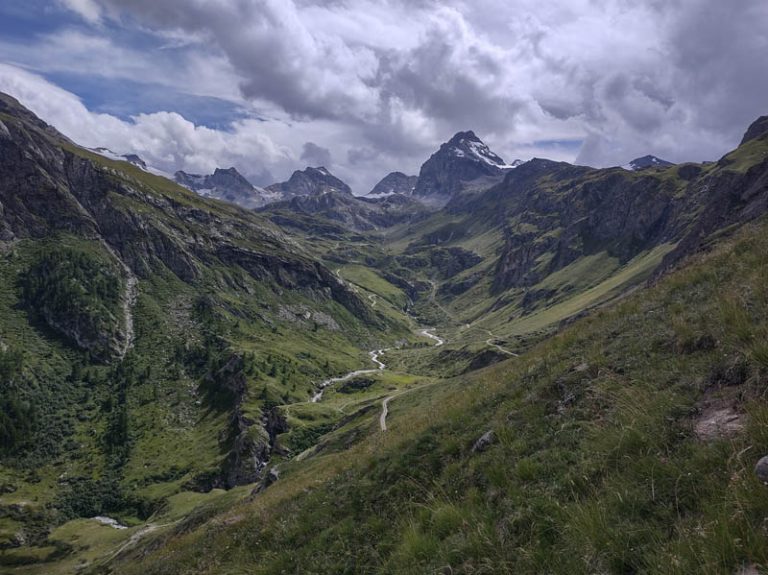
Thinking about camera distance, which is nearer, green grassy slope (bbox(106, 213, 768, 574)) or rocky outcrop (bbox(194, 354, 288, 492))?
green grassy slope (bbox(106, 213, 768, 574))

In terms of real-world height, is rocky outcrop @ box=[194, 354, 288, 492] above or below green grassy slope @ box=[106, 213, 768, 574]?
below

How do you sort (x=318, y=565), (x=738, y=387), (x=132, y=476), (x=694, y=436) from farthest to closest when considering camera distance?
(x=132, y=476), (x=318, y=565), (x=738, y=387), (x=694, y=436)

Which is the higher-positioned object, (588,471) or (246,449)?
(588,471)

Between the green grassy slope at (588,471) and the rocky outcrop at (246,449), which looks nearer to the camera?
the green grassy slope at (588,471)

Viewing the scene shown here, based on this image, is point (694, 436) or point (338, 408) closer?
point (694, 436)

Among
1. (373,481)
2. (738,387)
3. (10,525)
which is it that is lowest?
(10,525)

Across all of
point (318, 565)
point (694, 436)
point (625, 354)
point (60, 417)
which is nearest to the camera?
point (694, 436)

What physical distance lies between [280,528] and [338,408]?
161940mm

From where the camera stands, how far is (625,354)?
14.1 meters

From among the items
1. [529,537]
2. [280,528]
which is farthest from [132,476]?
[529,537]

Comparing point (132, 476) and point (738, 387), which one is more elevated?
point (738, 387)

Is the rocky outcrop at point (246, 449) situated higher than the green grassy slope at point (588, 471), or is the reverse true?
the green grassy slope at point (588, 471)

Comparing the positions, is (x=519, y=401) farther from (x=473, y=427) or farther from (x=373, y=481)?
(x=373, y=481)

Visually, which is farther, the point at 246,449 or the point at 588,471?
the point at 246,449
